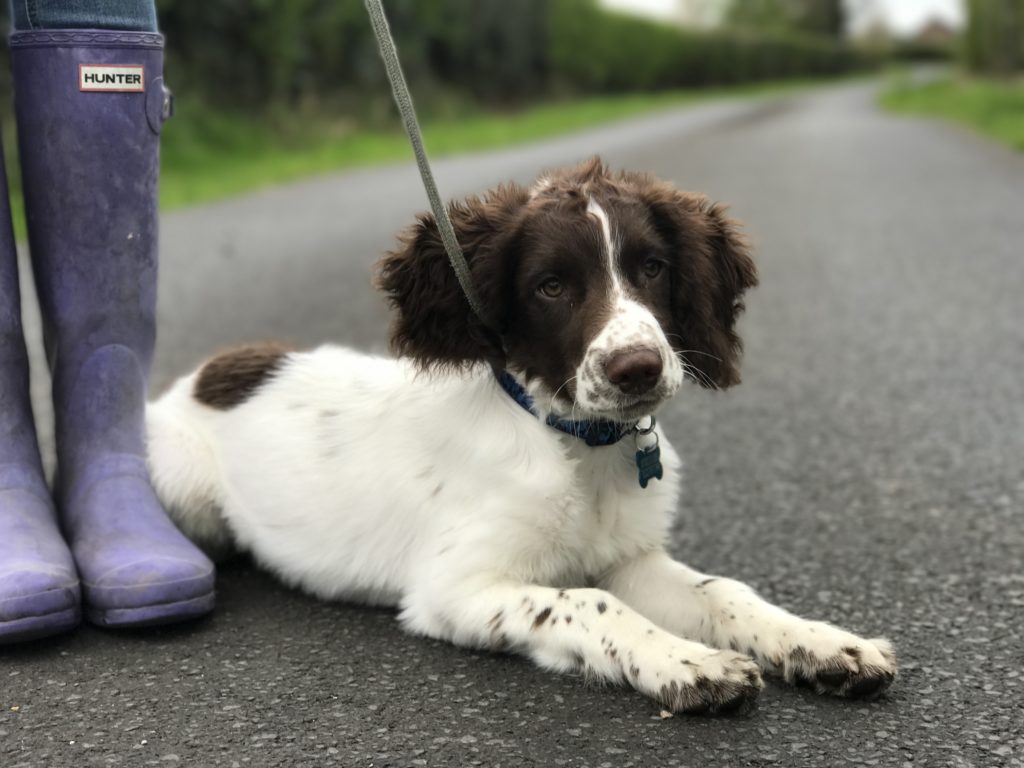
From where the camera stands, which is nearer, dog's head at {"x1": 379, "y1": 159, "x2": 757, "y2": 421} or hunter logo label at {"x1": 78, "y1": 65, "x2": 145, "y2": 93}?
dog's head at {"x1": 379, "y1": 159, "x2": 757, "y2": 421}

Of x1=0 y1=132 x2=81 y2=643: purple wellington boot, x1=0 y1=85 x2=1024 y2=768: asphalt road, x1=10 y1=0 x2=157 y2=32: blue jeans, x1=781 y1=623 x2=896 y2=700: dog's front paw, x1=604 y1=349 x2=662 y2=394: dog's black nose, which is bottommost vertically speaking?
x1=0 y1=85 x2=1024 y2=768: asphalt road

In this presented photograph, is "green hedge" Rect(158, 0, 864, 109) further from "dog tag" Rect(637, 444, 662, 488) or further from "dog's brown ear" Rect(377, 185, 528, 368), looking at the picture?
"dog tag" Rect(637, 444, 662, 488)

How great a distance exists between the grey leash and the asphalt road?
740mm

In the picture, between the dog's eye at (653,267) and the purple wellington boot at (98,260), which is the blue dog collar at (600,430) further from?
the purple wellington boot at (98,260)

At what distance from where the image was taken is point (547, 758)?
7.09ft

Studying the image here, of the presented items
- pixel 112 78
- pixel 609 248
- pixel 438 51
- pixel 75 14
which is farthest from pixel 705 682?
pixel 438 51

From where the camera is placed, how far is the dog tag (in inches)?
109

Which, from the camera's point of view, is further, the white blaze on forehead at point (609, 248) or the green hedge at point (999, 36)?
the green hedge at point (999, 36)

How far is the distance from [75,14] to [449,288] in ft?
3.29

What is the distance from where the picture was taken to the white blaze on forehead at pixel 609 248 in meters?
2.64

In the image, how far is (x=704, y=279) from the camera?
9.27ft

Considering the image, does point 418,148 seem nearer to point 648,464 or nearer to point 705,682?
point 648,464

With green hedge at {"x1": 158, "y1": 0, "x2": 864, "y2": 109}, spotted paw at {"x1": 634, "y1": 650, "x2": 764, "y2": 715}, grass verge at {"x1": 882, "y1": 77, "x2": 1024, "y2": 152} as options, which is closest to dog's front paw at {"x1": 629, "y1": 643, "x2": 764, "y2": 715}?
spotted paw at {"x1": 634, "y1": 650, "x2": 764, "y2": 715}

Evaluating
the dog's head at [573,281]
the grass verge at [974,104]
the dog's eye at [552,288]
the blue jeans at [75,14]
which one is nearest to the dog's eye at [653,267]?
the dog's head at [573,281]
